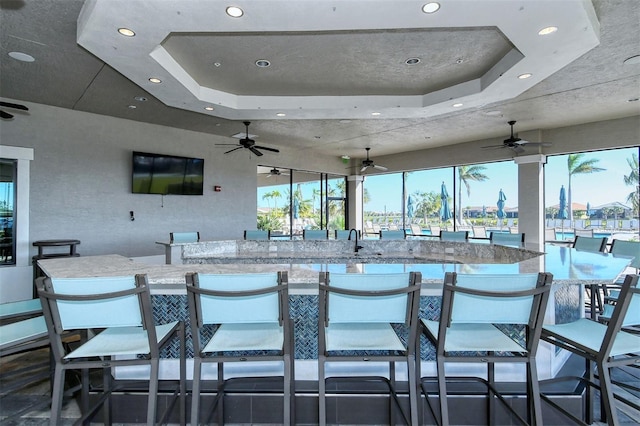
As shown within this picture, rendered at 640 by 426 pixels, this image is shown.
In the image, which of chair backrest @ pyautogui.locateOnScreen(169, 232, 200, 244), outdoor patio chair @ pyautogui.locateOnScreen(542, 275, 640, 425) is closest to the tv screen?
chair backrest @ pyautogui.locateOnScreen(169, 232, 200, 244)

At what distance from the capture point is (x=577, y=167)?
269 inches

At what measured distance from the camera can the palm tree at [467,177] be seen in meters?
8.29

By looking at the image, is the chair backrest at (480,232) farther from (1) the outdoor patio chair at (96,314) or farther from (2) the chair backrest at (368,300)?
(1) the outdoor patio chair at (96,314)

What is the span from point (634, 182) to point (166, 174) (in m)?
8.86

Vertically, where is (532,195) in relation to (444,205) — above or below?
above

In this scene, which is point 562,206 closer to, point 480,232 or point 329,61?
point 480,232

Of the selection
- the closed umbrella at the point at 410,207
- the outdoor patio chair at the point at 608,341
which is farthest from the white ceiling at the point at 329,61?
the closed umbrella at the point at 410,207

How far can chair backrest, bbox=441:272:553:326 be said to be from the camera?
151cm

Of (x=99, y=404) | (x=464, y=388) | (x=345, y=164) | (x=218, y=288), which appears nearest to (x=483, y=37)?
(x=464, y=388)

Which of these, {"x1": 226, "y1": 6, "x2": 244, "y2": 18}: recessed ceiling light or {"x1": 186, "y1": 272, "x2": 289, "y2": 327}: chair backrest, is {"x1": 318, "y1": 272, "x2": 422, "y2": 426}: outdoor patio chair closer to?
{"x1": 186, "y1": 272, "x2": 289, "y2": 327}: chair backrest

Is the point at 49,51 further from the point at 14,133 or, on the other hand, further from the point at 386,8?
the point at 386,8

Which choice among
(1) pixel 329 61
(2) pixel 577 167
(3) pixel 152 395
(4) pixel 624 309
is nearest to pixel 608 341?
(4) pixel 624 309

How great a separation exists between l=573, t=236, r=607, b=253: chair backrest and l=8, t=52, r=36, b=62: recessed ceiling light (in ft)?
21.2

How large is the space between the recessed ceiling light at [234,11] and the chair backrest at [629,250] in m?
4.12
